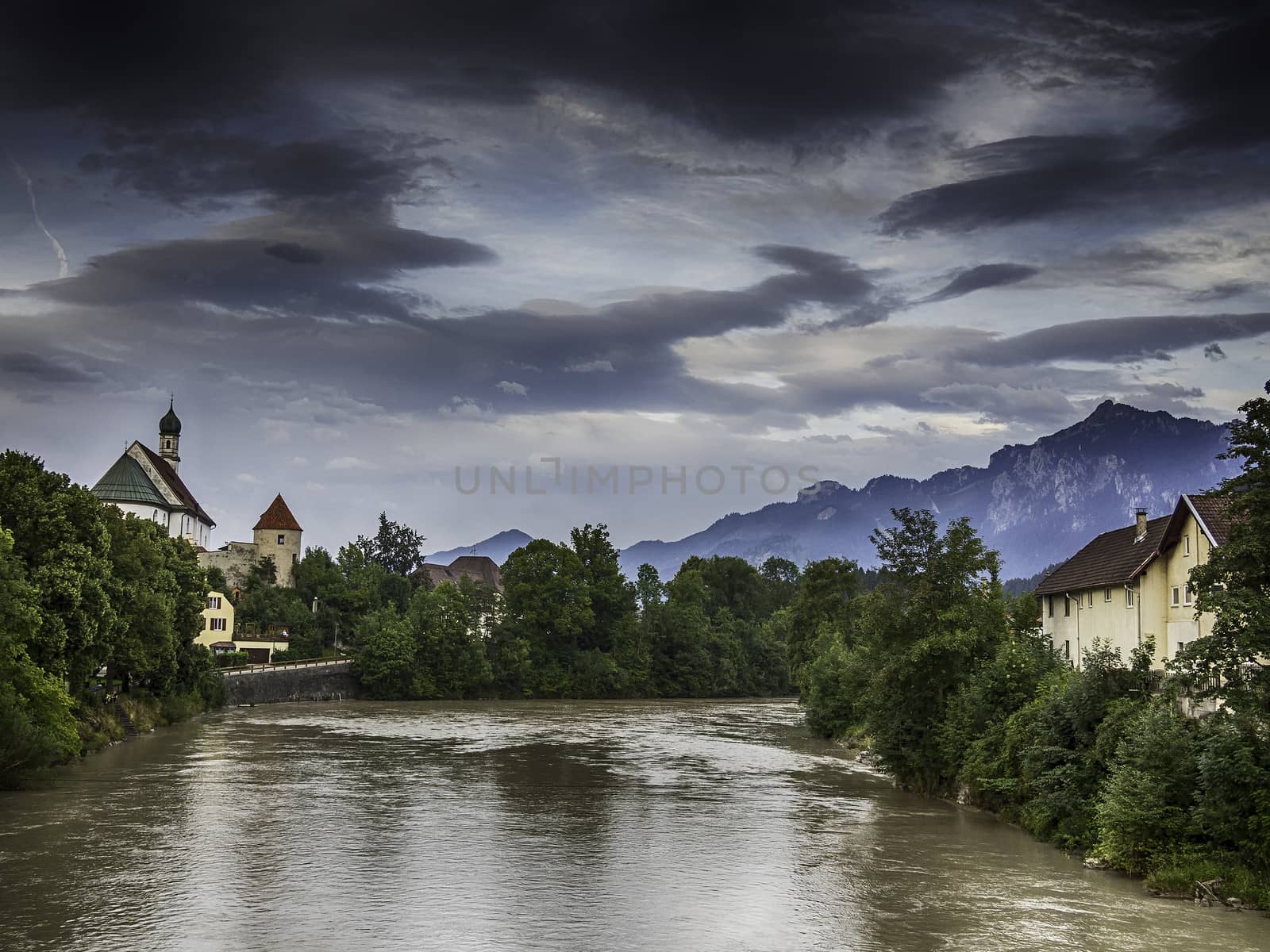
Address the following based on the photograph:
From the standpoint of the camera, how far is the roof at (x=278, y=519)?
129m

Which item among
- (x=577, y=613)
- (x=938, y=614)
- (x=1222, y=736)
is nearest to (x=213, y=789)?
(x=938, y=614)

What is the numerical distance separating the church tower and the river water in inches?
3573

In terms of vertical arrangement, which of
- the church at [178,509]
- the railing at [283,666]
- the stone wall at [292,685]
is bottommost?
the stone wall at [292,685]

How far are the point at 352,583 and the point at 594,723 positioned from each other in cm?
5527

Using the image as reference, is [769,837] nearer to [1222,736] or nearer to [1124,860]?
[1124,860]

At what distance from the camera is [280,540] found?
129 m

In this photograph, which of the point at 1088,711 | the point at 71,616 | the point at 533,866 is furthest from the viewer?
the point at 71,616

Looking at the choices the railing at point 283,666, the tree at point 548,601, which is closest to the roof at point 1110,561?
the railing at point 283,666

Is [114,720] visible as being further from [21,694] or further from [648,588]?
[648,588]

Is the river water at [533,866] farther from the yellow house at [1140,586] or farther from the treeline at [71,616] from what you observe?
the yellow house at [1140,586]

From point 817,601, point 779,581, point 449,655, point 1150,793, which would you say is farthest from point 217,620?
point 1150,793

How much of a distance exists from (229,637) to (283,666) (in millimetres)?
12472

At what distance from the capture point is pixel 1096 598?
47.1 m

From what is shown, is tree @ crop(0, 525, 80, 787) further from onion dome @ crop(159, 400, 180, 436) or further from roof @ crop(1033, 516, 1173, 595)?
onion dome @ crop(159, 400, 180, 436)
